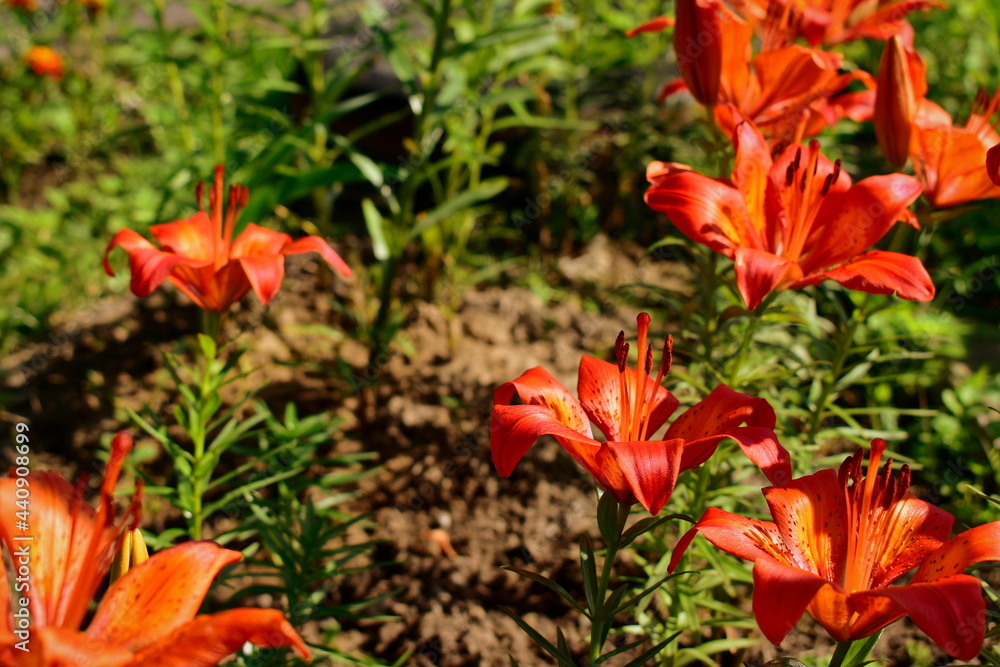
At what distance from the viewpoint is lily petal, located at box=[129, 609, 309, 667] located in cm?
88

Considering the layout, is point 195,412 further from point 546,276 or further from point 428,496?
point 546,276

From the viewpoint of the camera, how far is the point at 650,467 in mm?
1020

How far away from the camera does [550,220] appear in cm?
331

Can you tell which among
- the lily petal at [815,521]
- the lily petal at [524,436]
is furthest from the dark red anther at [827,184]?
the lily petal at [524,436]

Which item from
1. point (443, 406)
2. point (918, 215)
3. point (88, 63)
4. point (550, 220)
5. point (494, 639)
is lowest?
point (494, 639)

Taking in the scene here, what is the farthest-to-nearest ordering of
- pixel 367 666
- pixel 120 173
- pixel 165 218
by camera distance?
pixel 120 173 → pixel 165 218 → pixel 367 666

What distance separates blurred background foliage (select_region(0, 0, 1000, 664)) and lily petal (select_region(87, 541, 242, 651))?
2.41 ft

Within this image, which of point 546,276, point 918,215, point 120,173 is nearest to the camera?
point 918,215

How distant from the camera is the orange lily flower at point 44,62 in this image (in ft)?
13.2

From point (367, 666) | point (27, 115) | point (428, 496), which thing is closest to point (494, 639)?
point (367, 666)

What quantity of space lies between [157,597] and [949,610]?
0.87 meters

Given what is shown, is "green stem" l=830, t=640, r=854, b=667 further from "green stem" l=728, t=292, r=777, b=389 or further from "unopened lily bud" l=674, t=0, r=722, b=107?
"unopened lily bud" l=674, t=0, r=722, b=107

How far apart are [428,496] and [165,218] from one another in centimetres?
138

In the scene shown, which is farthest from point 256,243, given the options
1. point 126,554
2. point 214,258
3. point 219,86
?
point 219,86
